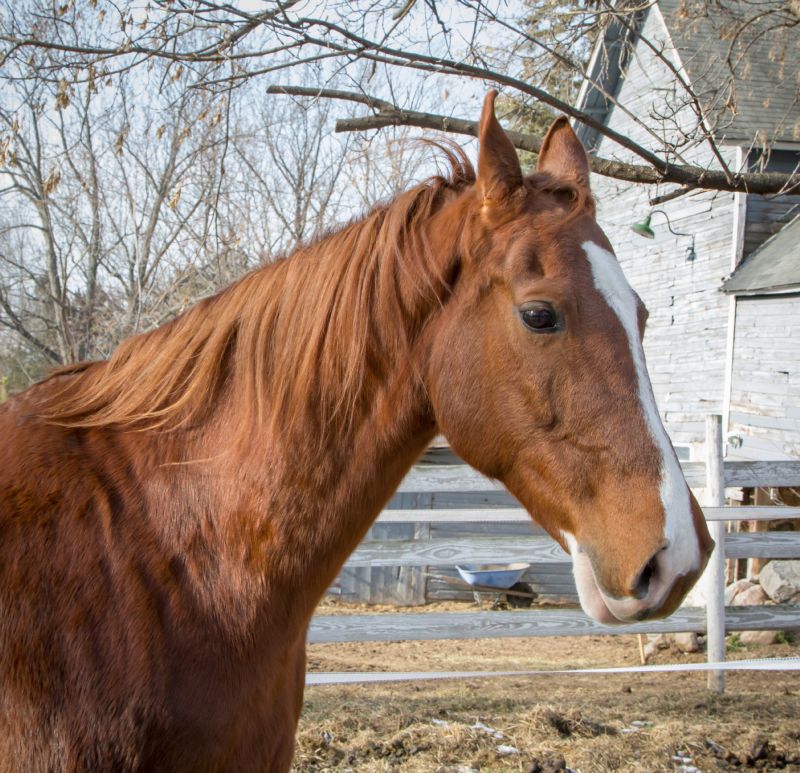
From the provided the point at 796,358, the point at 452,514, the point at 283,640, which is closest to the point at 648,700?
the point at 452,514

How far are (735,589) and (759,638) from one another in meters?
1.03

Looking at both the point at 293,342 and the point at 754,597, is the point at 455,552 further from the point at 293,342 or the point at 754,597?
the point at 754,597

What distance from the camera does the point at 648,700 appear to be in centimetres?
561

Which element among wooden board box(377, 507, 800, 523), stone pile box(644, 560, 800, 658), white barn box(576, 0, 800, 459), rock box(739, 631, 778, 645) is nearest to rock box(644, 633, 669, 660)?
stone pile box(644, 560, 800, 658)

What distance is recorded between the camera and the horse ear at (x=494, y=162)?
1967mm

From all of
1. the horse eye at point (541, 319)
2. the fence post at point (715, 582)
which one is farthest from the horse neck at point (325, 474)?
the fence post at point (715, 582)

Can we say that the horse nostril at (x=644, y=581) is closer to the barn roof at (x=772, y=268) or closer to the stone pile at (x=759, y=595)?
the stone pile at (x=759, y=595)

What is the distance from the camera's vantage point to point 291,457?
1.92 metres

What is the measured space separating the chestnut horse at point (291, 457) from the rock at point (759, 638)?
285 inches

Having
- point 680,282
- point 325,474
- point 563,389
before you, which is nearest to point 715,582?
point 563,389

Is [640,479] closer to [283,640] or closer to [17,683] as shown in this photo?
[283,640]

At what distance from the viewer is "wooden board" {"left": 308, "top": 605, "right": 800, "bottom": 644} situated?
17.7 feet

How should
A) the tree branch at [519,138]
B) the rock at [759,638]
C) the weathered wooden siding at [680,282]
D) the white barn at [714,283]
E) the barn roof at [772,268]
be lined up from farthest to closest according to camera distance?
the weathered wooden siding at [680,282] → the white barn at [714,283] → the barn roof at [772,268] → the rock at [759,638] → the tree branch at [519,138]

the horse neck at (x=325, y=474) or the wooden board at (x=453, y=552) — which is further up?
the horse neck at (x=325, y=474)
